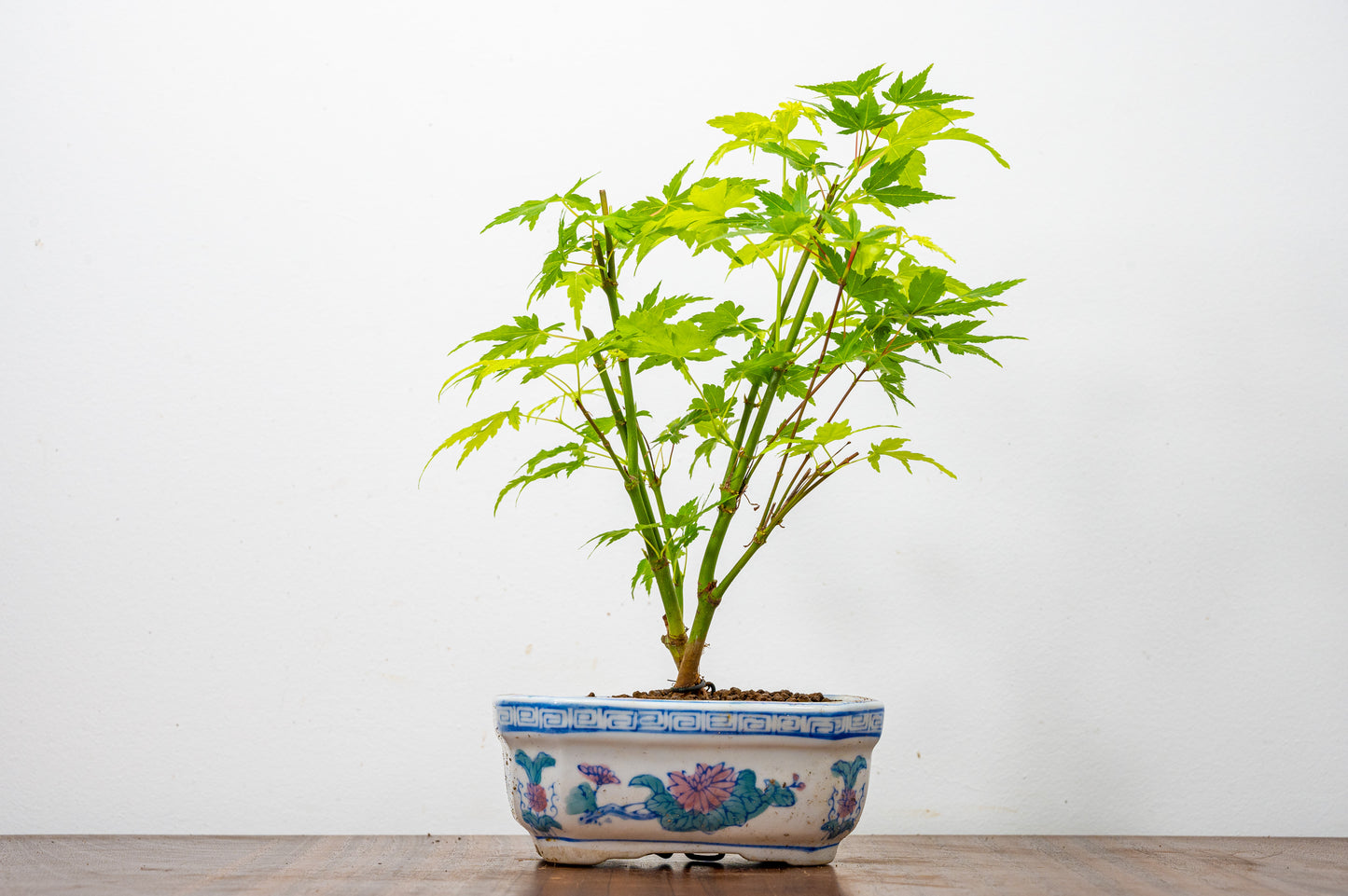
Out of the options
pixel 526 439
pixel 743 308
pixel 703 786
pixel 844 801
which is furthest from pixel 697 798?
pixel 526 439

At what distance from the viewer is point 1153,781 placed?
1.13m

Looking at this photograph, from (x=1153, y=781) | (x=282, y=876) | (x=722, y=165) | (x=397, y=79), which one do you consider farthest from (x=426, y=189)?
(x=1153, y=781)

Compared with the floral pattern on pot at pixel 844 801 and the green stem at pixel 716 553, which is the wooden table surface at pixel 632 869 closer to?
the floral pattern on pot at pixel 844 801

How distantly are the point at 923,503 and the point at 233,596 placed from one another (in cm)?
77

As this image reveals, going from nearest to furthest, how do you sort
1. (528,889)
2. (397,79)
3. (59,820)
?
1. (528,889)
2. (59,820)
3. (397,79)

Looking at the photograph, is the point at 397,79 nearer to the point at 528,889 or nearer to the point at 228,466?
the point at 228,466

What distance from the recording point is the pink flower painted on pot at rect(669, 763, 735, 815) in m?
0.76

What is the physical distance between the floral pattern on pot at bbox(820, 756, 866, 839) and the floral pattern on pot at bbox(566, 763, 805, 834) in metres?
A: 0.04

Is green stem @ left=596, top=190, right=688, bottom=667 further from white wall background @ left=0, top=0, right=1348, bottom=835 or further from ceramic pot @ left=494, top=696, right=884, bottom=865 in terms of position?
white wall background @ left=0, top=0, right=1348, bottom=835

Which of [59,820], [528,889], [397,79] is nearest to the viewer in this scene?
[528,889]

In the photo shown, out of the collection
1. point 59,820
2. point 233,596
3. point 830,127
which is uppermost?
point 830,127

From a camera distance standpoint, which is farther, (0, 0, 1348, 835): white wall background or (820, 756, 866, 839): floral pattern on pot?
(0, 0, 1348, 835): white wall background

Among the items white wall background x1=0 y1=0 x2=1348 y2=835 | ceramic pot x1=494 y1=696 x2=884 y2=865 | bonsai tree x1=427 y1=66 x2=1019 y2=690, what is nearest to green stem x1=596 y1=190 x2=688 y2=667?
bonsai tree x1=427 y1=66 x2=1019 y2=690

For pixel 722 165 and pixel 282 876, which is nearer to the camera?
pixel 282 876
